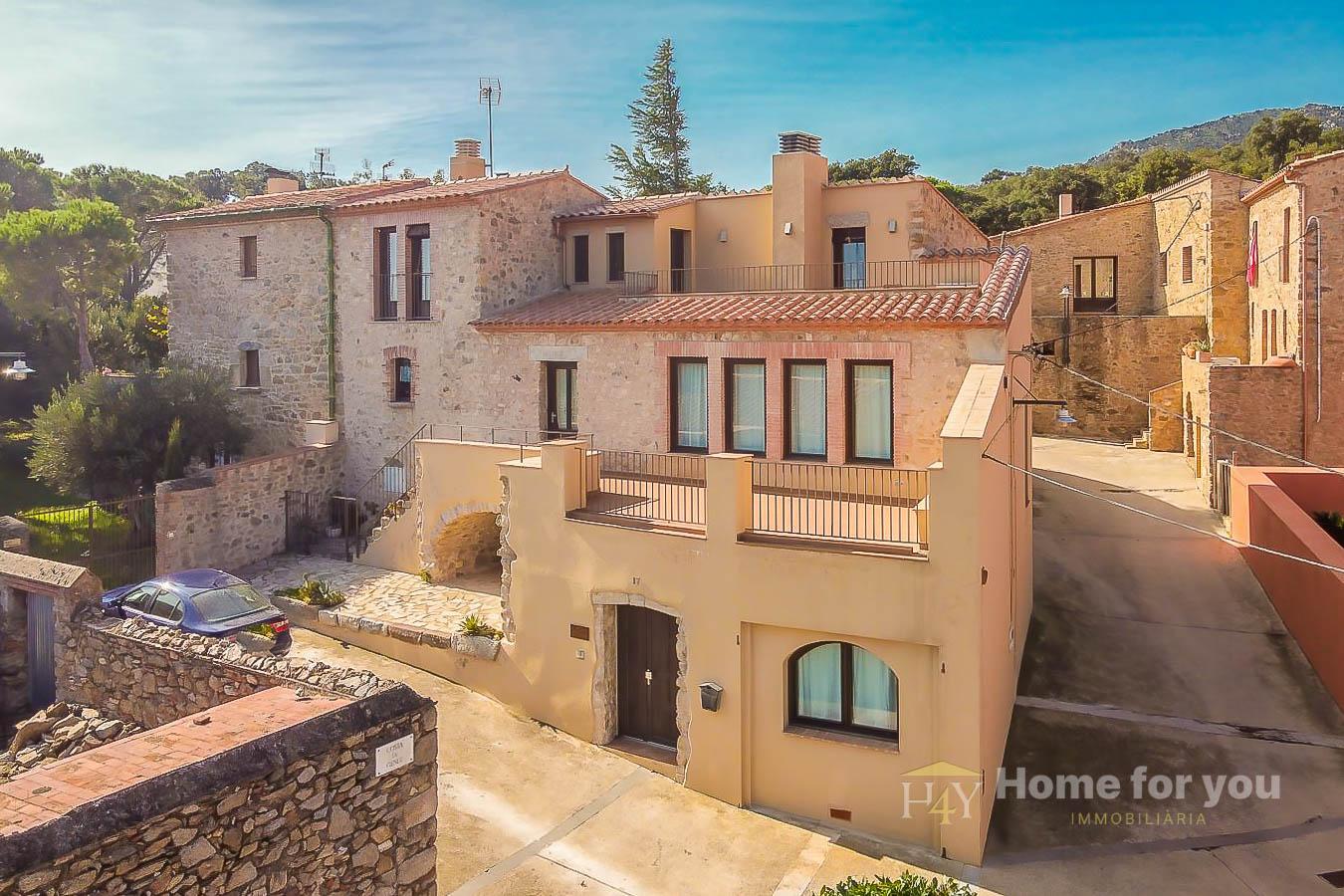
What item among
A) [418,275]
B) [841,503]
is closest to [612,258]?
[418,275]

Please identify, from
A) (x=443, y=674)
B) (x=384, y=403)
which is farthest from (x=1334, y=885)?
(x=384, y=403)

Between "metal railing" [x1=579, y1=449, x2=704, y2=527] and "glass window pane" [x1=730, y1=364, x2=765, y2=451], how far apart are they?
0.87 metres

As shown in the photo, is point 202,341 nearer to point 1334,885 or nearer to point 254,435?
point 254,435

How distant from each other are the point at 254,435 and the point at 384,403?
463 cm

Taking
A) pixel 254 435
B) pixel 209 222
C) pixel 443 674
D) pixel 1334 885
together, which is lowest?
pixel 1334 885

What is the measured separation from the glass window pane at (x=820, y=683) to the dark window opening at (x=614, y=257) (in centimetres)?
1248

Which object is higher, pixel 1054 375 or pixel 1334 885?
pixel 1054 375

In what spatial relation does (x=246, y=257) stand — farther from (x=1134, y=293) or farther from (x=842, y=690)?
(x=1134, y=293)

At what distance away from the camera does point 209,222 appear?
80.1ft

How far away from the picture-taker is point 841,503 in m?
13.9

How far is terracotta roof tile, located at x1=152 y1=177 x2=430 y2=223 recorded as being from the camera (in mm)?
23439

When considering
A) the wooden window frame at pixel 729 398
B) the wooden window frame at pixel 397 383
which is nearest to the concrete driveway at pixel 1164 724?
the wooden window frame at pixel 729 398

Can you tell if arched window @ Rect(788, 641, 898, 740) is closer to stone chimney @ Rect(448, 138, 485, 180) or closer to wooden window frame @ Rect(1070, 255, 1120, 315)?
stone chimney @ Rect(448, 138, 485, 180)

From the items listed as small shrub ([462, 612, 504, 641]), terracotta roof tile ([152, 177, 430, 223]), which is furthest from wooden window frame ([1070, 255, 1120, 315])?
small shrub ([462, 612, 504, 641])
